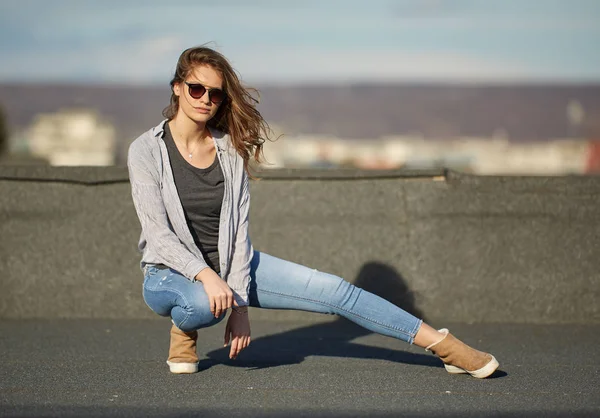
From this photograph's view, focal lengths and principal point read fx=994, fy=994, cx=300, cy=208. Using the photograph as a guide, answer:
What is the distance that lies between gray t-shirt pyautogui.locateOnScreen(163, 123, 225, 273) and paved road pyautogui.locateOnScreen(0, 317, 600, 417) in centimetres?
73

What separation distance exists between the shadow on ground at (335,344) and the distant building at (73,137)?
327 ft

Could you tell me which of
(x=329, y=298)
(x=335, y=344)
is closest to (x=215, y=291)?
(x=329, y=298)

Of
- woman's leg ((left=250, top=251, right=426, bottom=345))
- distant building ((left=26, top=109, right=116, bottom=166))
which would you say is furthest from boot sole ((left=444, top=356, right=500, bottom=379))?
distant building ((left=26, top=109, right=116, bottom=166))

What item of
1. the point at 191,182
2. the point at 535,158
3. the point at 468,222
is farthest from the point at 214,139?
the point at 535,158

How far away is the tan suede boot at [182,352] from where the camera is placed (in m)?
5.41

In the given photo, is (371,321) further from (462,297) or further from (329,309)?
(462,297)

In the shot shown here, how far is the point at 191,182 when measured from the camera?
16.8 feet

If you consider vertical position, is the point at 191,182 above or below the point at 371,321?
above

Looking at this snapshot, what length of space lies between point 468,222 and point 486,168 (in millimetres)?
113310

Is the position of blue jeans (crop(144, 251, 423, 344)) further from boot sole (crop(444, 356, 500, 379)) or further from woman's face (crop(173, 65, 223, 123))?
woman's face (crop(173, 65, 223, 123))

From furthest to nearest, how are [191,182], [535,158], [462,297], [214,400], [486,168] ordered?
1. [535,158]
2. [486,168]
3. [462,297]
4. [191,182]
5. [214,400]

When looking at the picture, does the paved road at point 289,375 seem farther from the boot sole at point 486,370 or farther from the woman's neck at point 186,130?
the woman's neck at point 186,130

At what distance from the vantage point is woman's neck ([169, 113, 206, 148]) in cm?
516

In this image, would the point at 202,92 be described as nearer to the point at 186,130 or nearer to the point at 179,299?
the point at 186,130
